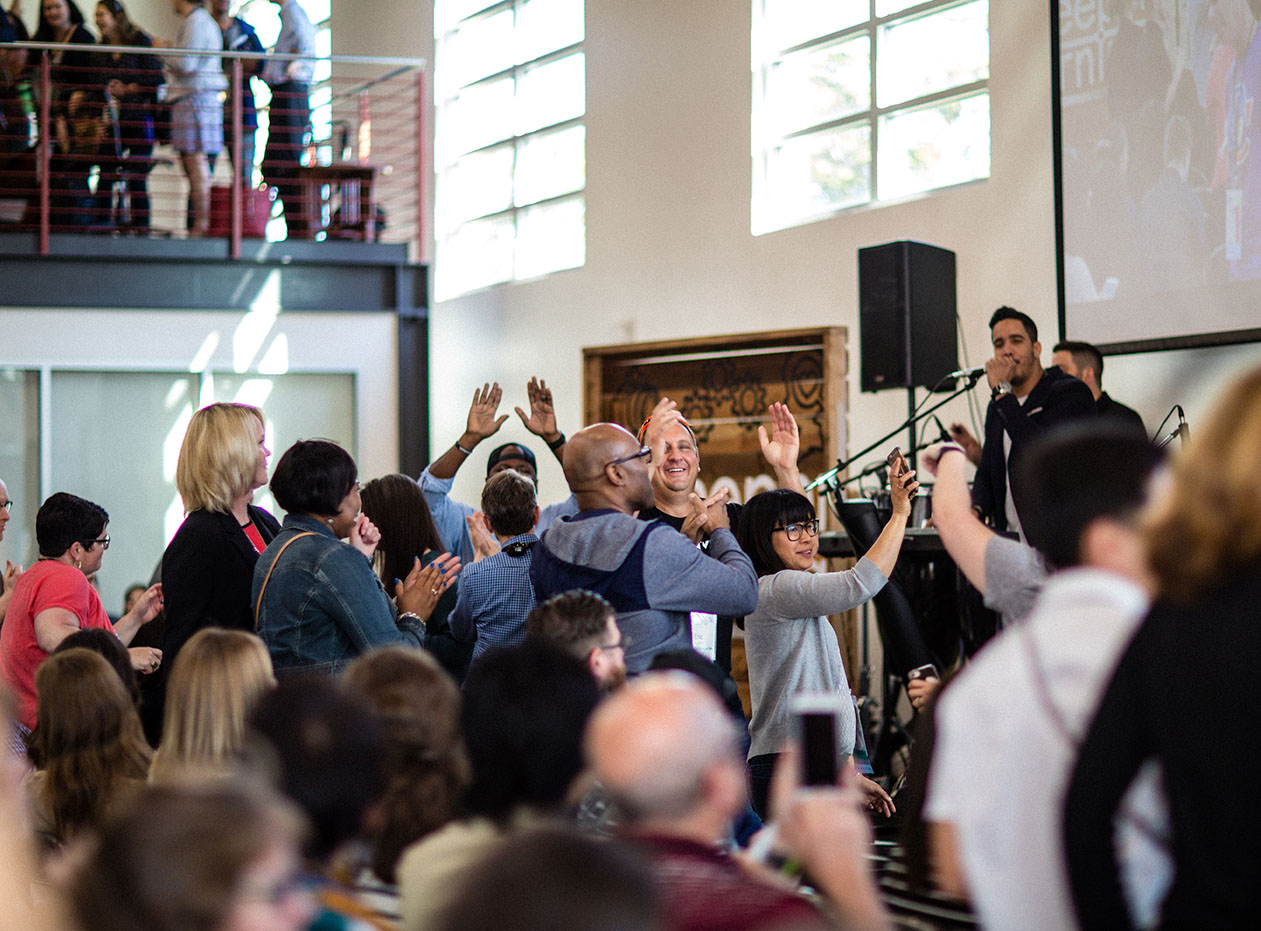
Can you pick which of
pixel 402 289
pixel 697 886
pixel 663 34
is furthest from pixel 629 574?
pixel 663 34

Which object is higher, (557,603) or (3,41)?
(3,41)

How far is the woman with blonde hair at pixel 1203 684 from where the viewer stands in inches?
54.4

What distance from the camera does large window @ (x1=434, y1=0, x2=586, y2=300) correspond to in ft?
31.7

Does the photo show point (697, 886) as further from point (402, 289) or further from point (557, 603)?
point (402, 289)

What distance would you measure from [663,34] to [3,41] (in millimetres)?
4040

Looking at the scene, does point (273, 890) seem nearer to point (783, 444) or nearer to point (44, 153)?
point (783, 444)

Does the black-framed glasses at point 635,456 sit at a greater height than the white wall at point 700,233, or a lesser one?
lesser

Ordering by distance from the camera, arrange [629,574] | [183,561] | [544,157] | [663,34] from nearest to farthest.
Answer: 1. [629,574]
2. [183,561]
3. [663,34]
4. [544,157]

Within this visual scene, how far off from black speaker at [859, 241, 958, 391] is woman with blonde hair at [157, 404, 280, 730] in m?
3.64

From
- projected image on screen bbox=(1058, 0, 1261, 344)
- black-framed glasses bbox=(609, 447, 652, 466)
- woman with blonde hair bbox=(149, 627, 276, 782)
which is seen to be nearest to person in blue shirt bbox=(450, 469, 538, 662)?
black-framed glasses bbox=(609, 447, 652, 466)

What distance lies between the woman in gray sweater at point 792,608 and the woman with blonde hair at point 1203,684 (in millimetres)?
1897

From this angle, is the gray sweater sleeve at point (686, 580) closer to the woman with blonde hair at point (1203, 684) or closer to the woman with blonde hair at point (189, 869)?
the woman with blonde hair at point (1203, 684)

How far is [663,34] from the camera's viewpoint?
8820mm

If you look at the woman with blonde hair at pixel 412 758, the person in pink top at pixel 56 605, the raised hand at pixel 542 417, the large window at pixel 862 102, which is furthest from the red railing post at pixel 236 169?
the woman with blonde hair at pixel 412 758
